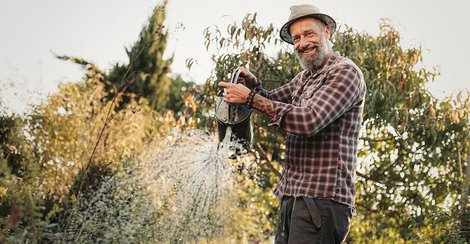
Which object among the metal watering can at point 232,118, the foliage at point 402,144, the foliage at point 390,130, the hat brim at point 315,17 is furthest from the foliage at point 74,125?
the hat brim at point 315,17

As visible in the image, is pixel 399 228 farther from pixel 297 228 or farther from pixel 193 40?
pixel 297 228

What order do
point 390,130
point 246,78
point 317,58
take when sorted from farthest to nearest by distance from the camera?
point 390,130, point 246,78, point 317,58

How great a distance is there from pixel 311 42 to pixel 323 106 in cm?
33

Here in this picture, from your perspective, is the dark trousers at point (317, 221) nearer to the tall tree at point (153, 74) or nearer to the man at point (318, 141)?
the man at point (318, 141)

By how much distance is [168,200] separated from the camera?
3939mm

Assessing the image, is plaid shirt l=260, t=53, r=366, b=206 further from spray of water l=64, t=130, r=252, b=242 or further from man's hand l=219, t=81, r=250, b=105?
spray of water l=64, t=130, r=252, b=242

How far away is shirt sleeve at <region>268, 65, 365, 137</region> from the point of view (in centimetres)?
183

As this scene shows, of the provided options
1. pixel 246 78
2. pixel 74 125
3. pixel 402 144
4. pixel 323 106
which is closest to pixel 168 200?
pixel 246 78

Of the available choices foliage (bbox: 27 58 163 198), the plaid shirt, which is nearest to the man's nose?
the plaid shirt

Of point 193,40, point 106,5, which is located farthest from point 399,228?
point 106,5

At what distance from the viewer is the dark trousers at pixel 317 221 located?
1879mm

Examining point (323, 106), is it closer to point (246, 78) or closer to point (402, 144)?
point (246, 78)

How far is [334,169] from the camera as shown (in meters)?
1.91

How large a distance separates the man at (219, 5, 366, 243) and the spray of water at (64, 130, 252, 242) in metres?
1.41
